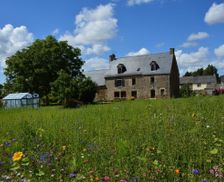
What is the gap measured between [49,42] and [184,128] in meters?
49.1

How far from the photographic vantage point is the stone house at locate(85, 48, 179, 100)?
186ft

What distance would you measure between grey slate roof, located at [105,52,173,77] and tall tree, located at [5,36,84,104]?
10185 millimetres

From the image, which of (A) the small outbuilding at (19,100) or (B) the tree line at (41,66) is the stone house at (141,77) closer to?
(B) the tree line at (41,66)

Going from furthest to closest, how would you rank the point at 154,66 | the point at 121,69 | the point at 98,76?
the point at 98,76 < the point at 121,69 < the point at 154,66

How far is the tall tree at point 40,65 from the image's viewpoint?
5047 centimetres

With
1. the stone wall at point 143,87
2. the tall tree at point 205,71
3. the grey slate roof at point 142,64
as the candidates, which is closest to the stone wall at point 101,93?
the stone wall at point 143,87

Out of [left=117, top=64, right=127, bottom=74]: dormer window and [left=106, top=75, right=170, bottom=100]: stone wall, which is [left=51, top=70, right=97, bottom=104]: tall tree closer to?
[left=106, top=75, right=170, bottom=100]: stone wall

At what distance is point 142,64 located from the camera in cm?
5966

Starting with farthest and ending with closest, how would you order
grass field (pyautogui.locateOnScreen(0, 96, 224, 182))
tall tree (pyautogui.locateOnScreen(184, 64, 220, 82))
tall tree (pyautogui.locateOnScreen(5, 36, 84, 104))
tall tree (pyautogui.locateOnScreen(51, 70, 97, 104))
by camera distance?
tall tree (pyautogui.locateOnScreen(184, 64, 220, 82)) < tall tree (pyautogui.locateOnScreen(5, 36, 84, 104)) < tall tree (pyautogui.locateOnScreen(51, 70, 97, 104)) < grass field (pyautogui.locateOnScreen(0, 96, 224, 182))

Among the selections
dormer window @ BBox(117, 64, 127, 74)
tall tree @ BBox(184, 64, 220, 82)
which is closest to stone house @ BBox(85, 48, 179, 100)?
dormer window @ BBox(117, 64, 127, 74)

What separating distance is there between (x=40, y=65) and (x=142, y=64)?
61.0 ft

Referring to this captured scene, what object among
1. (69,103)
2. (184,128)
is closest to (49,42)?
(69,103)

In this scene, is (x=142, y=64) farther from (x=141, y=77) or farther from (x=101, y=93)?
(x=101, y=93)

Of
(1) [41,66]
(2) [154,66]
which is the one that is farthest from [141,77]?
(1) [41,66]
